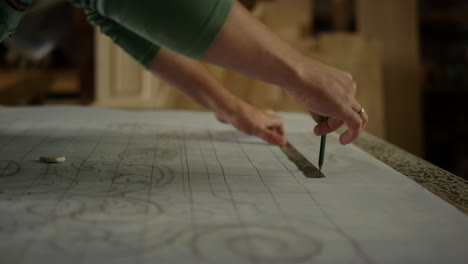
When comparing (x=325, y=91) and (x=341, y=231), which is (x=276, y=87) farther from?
(x=341, y=231)

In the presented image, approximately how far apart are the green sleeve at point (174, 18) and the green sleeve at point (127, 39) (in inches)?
12.9

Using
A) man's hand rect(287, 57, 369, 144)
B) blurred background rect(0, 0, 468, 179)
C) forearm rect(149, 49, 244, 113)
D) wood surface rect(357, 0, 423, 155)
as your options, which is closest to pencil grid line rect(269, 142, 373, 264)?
man's hand rect(287, 57, 369, 144)

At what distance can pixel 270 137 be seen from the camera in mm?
808

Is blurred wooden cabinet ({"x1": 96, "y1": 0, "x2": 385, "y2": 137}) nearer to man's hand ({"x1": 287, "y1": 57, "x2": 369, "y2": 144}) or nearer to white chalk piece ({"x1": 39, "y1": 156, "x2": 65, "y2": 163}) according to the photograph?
white chalk piece ({"x1": 39, "y1": 156, "x2": 65, "y2": 163})

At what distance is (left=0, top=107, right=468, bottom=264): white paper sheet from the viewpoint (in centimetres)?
34

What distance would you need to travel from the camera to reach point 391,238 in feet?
1.23

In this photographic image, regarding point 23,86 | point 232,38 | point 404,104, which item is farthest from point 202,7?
point 23,86

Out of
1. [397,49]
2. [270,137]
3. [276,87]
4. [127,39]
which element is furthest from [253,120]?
[397,49]

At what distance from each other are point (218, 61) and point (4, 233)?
28cm

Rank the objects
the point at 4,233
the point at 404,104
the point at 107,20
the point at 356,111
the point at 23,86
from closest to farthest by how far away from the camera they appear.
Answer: the point at 4,233 < the point at 356,111 < the point at 107,20 < the point at 404,104 < the point at 23,86

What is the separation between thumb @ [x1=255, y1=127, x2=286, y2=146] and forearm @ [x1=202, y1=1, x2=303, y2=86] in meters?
0.28

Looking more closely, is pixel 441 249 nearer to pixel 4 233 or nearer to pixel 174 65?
pixel 4 233

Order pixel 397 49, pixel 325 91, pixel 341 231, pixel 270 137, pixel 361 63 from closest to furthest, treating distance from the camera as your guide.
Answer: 1. pixel 341 231
2. pixel 325 91
3. pixel 270 137
4. pixel 361 63
5. pixel 397 49

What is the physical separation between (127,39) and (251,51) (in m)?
0.41
